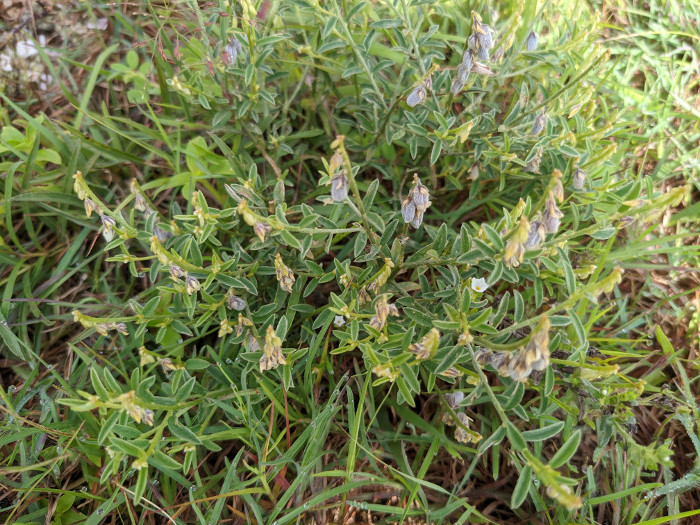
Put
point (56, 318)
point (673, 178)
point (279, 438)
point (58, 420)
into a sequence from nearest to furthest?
point (279, 438), point (58, 420), point (56, 318), point (673, 178)

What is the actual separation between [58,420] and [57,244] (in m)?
1.17

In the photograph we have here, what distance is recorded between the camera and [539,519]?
9.09 feet

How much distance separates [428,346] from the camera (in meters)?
1.94

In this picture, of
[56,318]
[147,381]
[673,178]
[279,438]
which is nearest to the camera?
[147,381]

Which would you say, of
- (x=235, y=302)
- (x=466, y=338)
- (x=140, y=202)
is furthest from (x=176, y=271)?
(x=466, y=338)

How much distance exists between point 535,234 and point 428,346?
0.57 metres

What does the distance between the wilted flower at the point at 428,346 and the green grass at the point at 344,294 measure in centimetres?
2

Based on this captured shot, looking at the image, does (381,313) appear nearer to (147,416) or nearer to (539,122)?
(147,416)

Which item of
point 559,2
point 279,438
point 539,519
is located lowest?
point 539,519

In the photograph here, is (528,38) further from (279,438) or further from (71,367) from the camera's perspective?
(71,367)

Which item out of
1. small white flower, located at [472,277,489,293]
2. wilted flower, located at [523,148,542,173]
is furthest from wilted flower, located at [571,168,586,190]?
small white flower, located at [472,277,489,293]

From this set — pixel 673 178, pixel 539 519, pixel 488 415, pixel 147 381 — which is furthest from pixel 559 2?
pixel 147 381

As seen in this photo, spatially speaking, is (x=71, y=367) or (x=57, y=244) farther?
(x=57, y=244)

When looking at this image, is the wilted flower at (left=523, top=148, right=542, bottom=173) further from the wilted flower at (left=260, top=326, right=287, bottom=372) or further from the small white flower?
the wilted flower at (left=260, top=326, right=287, bottom=372)
